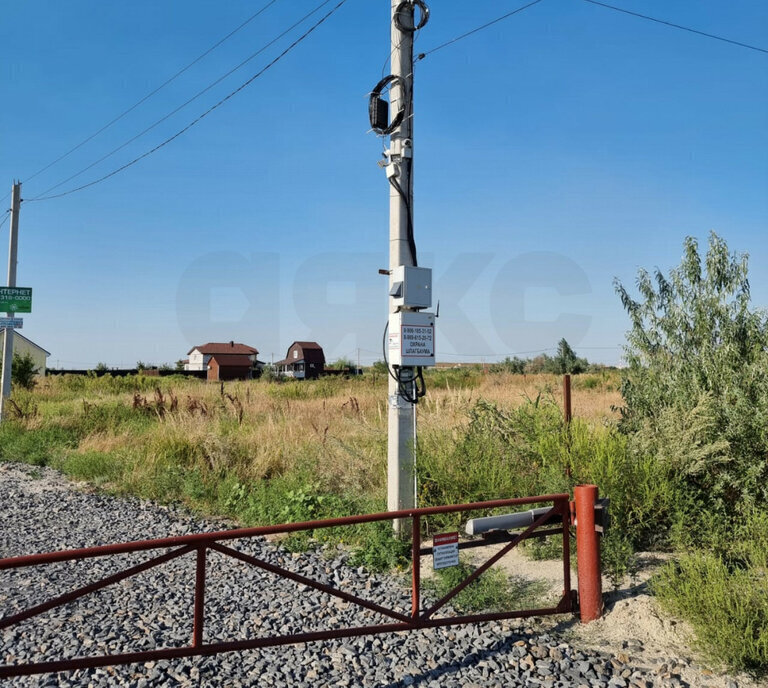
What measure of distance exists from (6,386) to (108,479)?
8826 millimetres

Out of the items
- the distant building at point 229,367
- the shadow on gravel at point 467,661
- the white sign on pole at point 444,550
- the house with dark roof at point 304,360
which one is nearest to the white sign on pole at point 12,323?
the white sign on pole at point 444,550

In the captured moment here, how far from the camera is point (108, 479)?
10.8 metres

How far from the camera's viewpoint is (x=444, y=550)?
432 cm

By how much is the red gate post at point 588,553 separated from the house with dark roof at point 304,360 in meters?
68.4

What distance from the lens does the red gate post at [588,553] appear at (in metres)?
4.61

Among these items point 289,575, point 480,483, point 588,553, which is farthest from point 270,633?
point 480,483

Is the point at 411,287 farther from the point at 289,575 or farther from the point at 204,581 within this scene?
the point at 204,581

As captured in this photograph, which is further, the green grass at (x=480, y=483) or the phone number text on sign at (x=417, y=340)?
the phone number text on sign at (x=417, y=340)

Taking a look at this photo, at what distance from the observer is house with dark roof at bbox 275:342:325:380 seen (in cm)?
7519

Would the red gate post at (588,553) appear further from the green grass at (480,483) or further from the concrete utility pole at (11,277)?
the concrete utility pole at (11,277)

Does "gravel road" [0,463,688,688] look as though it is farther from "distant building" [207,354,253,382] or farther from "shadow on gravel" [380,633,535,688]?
"distant building" [207,354,253,382]

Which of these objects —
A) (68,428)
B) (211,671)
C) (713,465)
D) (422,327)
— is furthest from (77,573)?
(68,428)

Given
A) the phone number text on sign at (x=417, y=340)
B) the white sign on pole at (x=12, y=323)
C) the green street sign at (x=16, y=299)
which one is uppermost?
the green street sign at (x=16, y=299)

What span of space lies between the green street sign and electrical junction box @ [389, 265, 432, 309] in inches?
586
